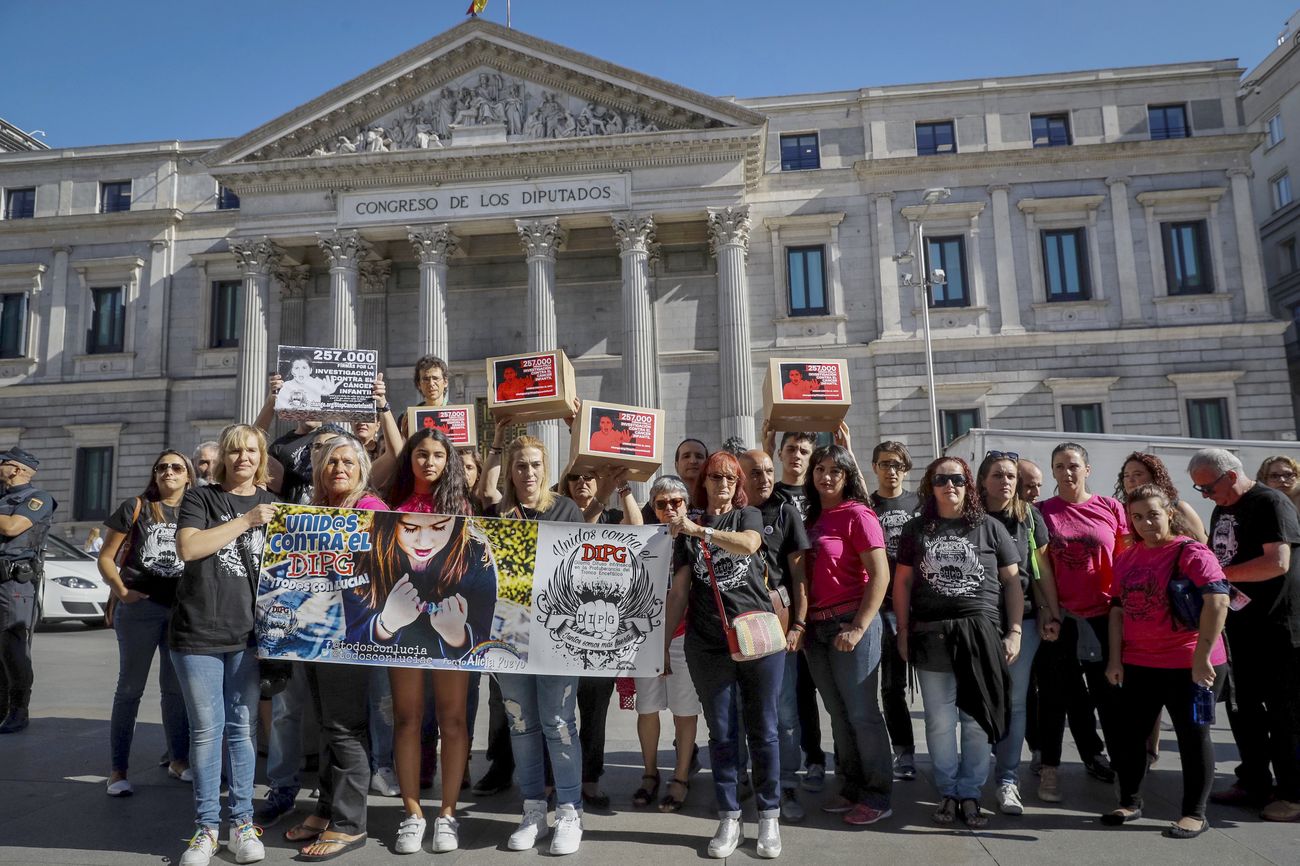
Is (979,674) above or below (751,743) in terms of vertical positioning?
above

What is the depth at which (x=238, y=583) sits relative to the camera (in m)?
4.98

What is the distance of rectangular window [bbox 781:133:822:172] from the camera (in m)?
28.2

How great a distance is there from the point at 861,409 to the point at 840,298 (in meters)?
3.67

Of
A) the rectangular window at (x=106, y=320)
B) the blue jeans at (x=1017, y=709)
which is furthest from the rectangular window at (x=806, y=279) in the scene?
the rectangular window at (x=106, y=320)

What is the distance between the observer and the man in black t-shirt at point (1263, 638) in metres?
5.52

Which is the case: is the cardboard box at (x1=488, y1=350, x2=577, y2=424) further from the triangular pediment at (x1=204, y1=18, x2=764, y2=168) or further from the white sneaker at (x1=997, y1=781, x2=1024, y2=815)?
the triangular pediment at (x1=204, y1=18, x2=764, y2=168)

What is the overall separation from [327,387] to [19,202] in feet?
107

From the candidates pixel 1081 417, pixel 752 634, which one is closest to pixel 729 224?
pixel 1081 417

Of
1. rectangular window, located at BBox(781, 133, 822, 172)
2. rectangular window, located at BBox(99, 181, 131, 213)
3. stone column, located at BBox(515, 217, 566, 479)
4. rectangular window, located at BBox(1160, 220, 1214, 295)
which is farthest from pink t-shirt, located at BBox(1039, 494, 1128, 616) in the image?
rectangular window, located at BBox(99, 181, 131, 213)

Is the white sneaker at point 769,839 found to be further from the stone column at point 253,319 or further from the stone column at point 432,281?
the stone column at point 253,319

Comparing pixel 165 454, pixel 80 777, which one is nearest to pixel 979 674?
pixel 165 454

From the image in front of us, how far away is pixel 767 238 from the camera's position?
2756cm

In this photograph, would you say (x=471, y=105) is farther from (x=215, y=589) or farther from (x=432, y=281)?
(x=215, y=589)

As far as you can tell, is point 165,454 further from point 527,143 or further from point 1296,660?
point 527,143
